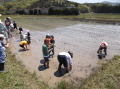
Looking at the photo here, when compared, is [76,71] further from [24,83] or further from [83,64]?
[24,83]

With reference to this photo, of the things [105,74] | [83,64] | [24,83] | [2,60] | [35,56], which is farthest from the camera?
[35,56]

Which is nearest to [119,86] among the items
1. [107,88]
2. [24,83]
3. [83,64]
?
[107,88]

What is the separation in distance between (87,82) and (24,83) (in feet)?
7.92

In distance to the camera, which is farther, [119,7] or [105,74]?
[119,7]

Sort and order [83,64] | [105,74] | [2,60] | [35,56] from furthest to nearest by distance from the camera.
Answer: [35,56]
[83,64]
[105,74]
[2,60]

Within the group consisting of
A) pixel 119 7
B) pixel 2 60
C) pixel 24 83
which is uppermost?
pixel 119 7

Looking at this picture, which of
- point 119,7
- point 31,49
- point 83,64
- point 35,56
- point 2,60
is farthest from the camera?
point 119,7

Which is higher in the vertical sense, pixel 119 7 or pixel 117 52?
pixel 119 7

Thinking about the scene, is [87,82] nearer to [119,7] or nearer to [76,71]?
[76,71]

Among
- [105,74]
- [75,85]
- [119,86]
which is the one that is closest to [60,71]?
[75,85]

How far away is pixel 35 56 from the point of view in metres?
8.45

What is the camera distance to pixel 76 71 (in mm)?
6426

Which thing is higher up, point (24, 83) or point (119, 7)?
point (119, 7)

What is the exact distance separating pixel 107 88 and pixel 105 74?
1.00 m
